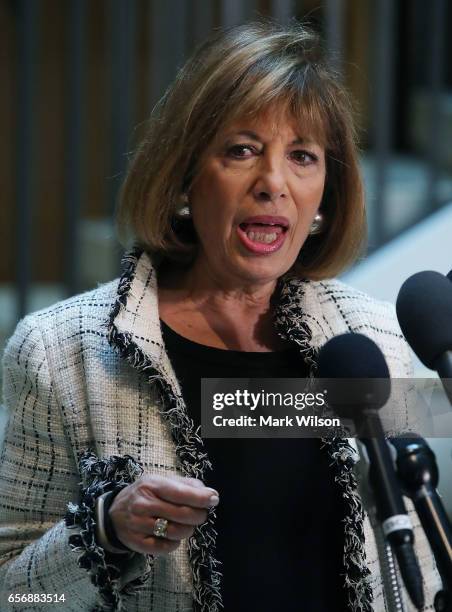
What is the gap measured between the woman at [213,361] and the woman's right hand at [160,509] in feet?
0.35

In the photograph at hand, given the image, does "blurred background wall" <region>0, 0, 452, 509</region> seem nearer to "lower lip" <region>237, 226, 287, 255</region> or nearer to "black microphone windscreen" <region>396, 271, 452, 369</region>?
"lower lip" <region>237, 226, 287, 255</region>

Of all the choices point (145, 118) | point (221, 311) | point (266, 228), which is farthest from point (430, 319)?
point (145, 118)

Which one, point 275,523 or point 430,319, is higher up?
point 430,319

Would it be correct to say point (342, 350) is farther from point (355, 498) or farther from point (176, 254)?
point (176, 254)

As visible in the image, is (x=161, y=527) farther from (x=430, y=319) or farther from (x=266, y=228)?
(x=266, y=228)

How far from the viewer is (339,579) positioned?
111cm

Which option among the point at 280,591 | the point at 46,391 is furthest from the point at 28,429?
the point at 280,591

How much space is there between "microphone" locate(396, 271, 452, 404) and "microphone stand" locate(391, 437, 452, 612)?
0.16 feet

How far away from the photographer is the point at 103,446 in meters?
1.13

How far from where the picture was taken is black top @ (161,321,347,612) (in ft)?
3.58

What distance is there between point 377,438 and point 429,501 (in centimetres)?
5

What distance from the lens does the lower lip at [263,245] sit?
1148 millimetres

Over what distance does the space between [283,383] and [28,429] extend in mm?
273

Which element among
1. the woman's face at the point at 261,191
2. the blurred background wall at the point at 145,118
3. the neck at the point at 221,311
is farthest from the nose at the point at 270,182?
the blurred background wall at the point at 145,118
